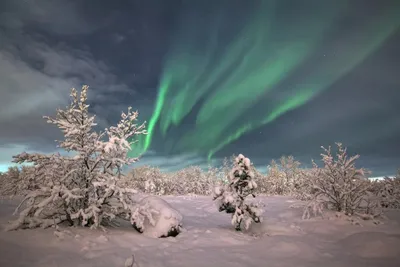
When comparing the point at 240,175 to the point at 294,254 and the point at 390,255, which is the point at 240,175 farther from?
the point at 390,255

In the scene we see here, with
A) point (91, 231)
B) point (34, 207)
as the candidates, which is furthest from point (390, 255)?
point (34, 207)

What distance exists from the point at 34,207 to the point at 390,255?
26.6ft

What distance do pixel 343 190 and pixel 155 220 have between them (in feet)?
24.1

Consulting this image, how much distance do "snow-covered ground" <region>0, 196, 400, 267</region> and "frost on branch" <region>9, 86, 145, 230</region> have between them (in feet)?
1.98

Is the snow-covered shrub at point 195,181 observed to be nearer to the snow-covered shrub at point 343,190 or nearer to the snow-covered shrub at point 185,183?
the snow-covered shrub at point 185,183

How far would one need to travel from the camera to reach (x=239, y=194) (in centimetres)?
853

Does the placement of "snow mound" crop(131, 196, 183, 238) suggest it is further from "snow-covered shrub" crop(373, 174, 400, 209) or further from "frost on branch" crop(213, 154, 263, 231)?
"snow-covered shrub" crop(373, 174, 400, 209)

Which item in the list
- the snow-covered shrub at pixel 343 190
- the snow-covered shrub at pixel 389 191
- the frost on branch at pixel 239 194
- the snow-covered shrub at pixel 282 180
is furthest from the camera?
the snow-covered shrub at pixel 282 180

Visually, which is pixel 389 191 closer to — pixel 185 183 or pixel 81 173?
pixel 81 173

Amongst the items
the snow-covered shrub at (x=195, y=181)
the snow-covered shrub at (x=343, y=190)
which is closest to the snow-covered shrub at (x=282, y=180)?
the snow-covered shrub at (x=195, y=181)

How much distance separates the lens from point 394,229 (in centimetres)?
850

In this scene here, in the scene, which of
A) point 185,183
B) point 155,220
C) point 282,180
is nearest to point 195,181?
point 185,183

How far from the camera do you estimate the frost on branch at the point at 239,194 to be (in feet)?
27.1

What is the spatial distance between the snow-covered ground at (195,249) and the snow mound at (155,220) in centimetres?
24
